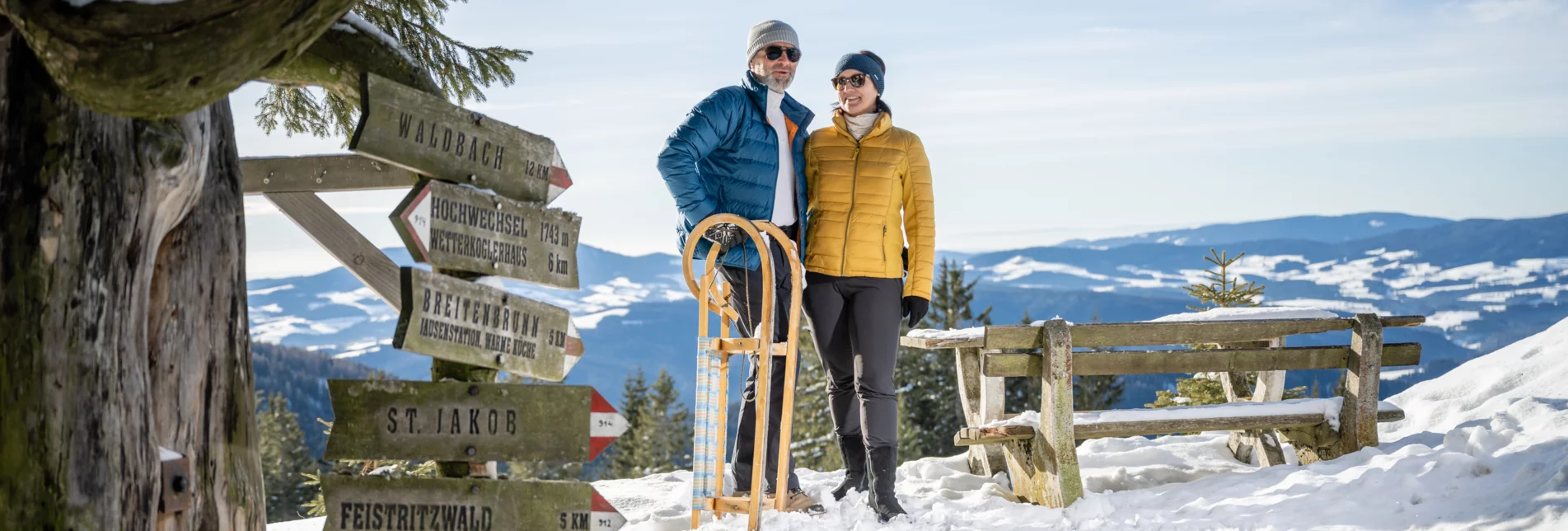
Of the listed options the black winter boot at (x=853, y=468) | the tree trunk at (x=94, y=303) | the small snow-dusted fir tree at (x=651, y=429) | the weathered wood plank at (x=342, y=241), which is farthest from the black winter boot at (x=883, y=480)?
the small snow-dusted fir tree at (x=651, y=429)

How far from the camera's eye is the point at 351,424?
11.6 feet

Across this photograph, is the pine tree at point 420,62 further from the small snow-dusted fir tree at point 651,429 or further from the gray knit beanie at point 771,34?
the small snow-dusted fir tree at point 651,429

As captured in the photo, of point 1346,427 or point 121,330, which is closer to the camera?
point 121,330

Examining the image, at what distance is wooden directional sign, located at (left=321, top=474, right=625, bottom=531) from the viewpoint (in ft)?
11.8

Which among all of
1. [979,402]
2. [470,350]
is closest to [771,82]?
[470,350]

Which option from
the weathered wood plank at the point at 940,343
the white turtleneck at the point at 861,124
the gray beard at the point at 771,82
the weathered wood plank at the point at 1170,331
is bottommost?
the weathered wood plank at the point at 940,343

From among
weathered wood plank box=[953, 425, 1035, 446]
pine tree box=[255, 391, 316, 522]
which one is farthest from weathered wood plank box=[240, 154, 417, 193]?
pine tree box=[255, 391, 316, 522]

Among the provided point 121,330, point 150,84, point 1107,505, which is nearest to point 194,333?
point 121,330

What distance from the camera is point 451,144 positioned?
146 inches

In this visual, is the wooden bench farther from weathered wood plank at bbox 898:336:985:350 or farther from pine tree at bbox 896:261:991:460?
pine tree at bbox 896:261:991:460

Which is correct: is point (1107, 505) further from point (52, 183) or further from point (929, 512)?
point (52, 183)

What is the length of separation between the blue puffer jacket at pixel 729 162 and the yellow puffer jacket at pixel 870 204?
0.30ft

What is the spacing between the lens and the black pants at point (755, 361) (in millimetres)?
5434

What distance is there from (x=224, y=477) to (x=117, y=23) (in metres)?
1.53
